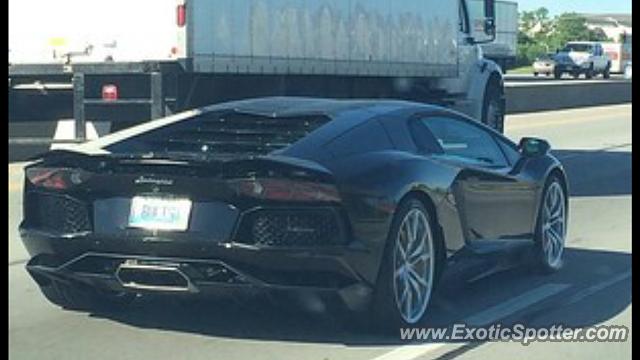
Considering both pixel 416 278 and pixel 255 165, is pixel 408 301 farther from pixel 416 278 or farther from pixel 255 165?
pixel 255 165

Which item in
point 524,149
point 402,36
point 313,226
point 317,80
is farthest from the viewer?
point 402,36

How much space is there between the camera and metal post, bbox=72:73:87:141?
11430mm

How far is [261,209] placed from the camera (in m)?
5.83

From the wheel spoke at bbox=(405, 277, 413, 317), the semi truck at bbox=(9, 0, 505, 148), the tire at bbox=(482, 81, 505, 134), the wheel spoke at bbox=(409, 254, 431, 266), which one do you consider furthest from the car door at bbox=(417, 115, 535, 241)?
the tire at bbox=(482, 81, 505, 134)

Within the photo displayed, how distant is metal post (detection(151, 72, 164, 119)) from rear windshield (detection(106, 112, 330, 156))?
4039mm

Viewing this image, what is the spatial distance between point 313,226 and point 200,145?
1089 millimetres

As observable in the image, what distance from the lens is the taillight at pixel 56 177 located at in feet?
20.4

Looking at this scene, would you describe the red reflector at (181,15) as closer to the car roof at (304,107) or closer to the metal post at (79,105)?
the metal post at (79,105)

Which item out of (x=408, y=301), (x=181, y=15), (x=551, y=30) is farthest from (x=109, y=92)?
(x=408, y=301)

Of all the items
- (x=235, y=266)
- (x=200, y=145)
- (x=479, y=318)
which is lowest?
(x=479, y=318)

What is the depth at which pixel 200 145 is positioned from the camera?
6594 millimetres

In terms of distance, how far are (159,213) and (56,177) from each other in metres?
0.72
